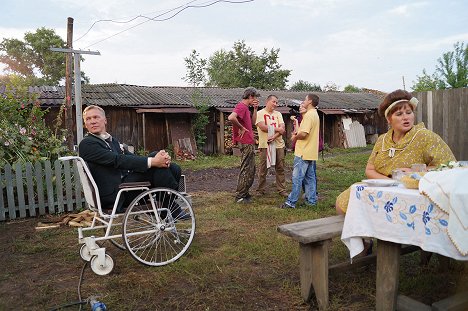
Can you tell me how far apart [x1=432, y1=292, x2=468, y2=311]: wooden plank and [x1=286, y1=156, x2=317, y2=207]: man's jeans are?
3.49 metres

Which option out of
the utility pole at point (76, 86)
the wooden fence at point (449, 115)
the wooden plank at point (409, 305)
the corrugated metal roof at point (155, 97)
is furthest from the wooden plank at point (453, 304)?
the corrugated metal roof at point (155, 97)

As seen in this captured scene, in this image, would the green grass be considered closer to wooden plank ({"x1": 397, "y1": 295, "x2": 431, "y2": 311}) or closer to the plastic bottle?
the plastic bottle

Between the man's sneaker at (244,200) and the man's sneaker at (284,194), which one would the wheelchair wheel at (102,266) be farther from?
the man's sneaker at (284,194)

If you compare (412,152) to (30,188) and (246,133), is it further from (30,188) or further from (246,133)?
(30,188)

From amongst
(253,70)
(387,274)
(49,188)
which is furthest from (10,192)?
(253,70)

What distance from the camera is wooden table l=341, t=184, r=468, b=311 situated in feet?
6.42

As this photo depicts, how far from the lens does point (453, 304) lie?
80.7 inches

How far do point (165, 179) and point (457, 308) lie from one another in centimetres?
261

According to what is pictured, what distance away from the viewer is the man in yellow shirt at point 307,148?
5.47 meters

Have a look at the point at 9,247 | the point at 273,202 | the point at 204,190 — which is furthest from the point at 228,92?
the point at 9,247

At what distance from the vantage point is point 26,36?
3428 cm

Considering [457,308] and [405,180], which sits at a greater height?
[405,180]

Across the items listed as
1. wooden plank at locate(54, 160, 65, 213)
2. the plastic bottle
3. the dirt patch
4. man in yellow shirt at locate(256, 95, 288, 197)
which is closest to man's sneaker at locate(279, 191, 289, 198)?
man in yellow shirt at locate(256, 95, 288, 197)

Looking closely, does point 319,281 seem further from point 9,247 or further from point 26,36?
point 26,36
